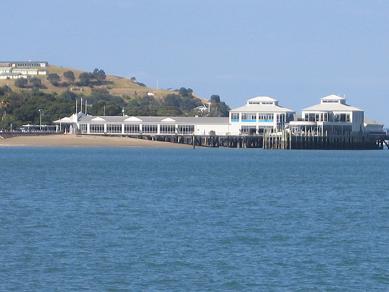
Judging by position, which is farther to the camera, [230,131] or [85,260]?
[230,131]

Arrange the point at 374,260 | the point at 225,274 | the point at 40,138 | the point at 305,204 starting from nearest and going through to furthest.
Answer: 1. the point at 225,274
2. the point at 374,260
3. the point at 305,204
4. the point at 40,138

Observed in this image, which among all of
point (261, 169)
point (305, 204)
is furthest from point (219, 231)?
point (261, 169)

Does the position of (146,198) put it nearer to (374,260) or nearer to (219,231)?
(219,231)

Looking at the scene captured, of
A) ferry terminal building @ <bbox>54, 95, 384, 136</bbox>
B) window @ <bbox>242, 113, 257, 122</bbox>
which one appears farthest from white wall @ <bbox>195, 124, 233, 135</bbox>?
window @ <bbox>242, 113, 257, 122</bbox>

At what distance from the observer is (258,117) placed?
18200 cm

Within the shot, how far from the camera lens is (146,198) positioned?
212 feet

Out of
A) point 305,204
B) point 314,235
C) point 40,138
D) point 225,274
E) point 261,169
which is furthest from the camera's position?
point 40,138

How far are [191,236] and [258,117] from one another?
136895 mm

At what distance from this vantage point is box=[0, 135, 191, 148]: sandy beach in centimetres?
18350

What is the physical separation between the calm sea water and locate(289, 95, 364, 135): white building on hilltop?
96.6m

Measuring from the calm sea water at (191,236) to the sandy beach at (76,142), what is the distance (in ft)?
341

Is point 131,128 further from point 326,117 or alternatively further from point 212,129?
point 326,117

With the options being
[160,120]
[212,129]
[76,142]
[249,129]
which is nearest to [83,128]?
[76,142]

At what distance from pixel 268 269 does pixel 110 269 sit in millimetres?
4748
